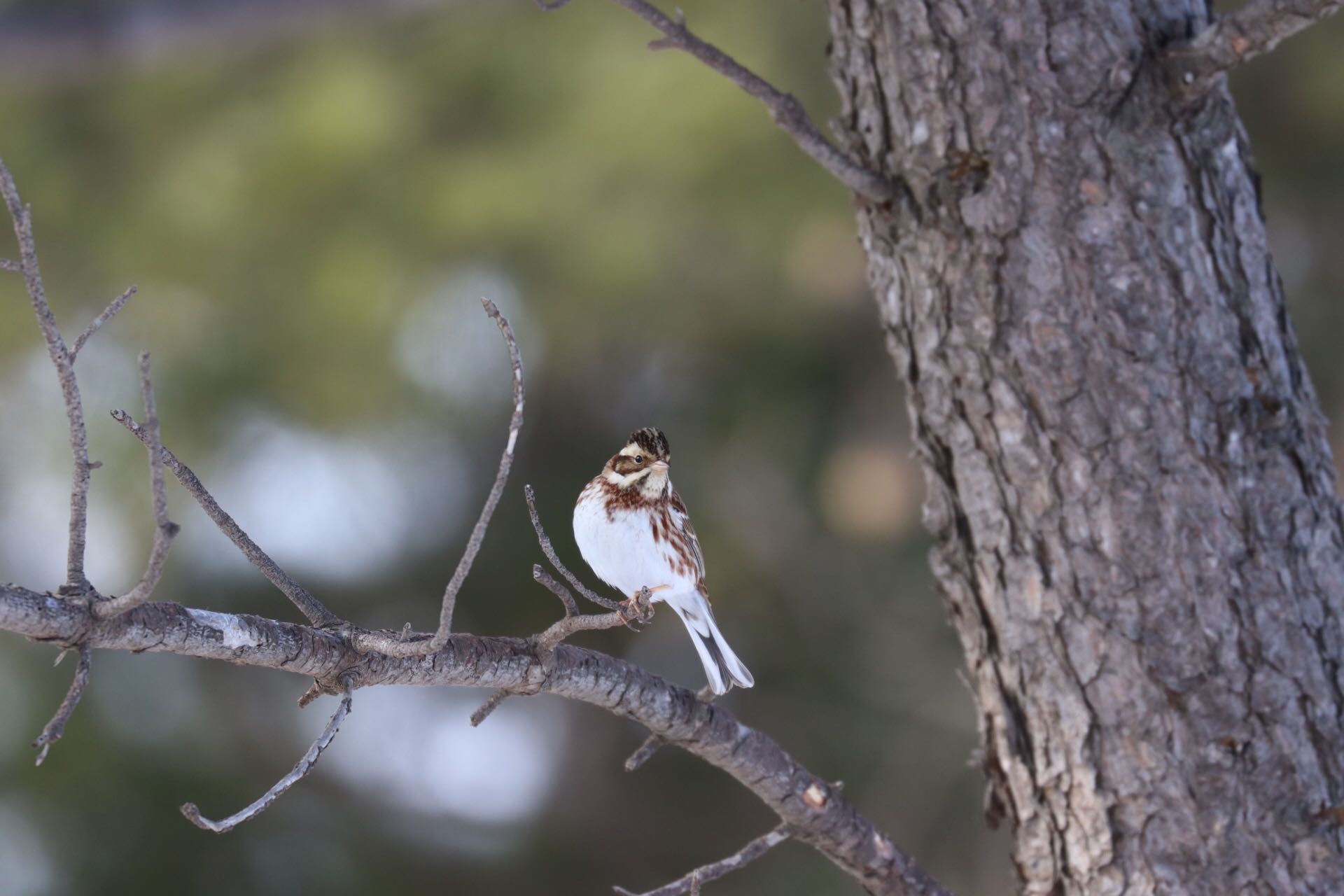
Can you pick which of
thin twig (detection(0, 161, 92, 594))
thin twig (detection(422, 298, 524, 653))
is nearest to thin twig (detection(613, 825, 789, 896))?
thin twig (detection(422, 298, 524, 653))

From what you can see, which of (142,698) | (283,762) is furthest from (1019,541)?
(142,698)

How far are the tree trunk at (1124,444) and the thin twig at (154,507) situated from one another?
3.56 feet

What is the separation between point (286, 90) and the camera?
10.9 feet

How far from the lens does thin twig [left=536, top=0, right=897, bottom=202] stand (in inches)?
63.9

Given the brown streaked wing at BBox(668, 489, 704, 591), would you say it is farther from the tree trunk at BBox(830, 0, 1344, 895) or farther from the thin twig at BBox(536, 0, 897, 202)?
the thin twig at BBox(536, 0, 897, 202)

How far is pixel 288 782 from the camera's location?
3.38 feet

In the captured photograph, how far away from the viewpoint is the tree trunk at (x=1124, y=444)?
1.54m

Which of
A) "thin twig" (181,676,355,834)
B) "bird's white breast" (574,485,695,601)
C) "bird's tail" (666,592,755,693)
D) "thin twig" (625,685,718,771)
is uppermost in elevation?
"bird's white breast" (574,485,695,601)

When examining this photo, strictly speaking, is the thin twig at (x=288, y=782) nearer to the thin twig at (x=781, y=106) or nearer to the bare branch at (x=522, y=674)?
the bare branch at (x=522, y=674)

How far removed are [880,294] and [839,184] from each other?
1596 mm

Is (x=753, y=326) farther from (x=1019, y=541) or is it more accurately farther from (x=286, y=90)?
(x=1019, y=541)

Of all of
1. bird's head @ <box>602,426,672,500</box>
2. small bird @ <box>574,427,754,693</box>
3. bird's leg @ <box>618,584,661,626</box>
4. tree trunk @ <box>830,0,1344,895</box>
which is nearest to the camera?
bird's leg @ <box>618,584,661,626</box>

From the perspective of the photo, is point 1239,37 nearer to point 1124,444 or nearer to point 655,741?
point 1124,444

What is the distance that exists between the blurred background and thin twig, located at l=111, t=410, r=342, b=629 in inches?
79.1
